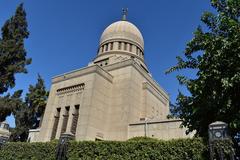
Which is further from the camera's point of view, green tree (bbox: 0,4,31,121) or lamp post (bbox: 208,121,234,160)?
green tree (bbox: 0,4,31,121)

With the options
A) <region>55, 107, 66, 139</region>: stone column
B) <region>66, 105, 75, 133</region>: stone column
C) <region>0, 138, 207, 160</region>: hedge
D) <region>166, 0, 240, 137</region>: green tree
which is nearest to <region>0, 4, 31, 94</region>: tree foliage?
<region>55, 107, 66, 139</region>: stone column

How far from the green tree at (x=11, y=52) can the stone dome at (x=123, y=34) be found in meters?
11.7

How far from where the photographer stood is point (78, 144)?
10.7 meters

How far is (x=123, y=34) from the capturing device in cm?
2962

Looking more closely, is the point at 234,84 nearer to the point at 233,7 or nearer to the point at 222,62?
the point at 222,62

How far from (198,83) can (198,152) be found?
252 centimetres

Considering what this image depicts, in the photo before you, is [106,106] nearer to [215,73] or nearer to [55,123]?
[55,123]

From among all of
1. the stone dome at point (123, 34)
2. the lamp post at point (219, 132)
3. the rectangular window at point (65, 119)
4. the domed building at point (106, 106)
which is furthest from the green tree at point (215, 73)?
the stone dome at point (123, 34)

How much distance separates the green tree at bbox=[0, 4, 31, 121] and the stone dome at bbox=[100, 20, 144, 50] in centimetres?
1171

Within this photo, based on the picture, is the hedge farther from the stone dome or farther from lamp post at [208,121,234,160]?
the stone dome

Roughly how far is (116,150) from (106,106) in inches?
410

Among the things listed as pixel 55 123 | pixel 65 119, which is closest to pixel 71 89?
pixel 65 119

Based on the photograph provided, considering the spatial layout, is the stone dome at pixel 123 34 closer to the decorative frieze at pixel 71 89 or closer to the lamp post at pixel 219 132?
the decorative frieze at pixel 71 89

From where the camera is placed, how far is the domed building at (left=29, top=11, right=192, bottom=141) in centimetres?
1794
